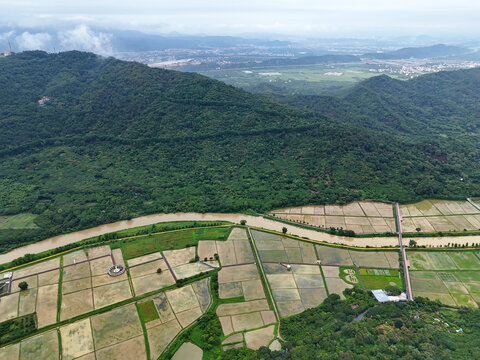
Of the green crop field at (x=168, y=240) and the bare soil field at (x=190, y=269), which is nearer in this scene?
the bare soil field at (x=190, y=269)

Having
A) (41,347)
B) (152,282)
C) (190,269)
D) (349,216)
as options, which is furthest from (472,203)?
(41,347)

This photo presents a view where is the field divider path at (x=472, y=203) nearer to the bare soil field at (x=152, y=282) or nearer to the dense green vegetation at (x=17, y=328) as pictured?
the bare soil field at (x=152, y=282)

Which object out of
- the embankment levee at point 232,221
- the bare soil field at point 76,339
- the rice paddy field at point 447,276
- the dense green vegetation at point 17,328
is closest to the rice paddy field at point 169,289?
the bare soil field at point 76,339

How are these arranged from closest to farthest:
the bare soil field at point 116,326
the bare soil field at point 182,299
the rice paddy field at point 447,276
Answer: the bare soil field at point 116,326
the bare soil field at point 182,299
the rice paddy field at point 447,276

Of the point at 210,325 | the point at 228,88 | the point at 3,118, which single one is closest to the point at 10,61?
the point at 3,118

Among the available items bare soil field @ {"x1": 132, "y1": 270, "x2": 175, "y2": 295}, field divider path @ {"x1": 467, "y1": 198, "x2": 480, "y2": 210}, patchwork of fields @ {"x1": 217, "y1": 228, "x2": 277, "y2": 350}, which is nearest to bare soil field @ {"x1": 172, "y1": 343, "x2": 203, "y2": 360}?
patchwork of fields @ {"x1": 217, "y1": 228, "x2": 277, "y2": 350}

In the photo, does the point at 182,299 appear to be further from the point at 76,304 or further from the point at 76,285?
the point at 76,285
